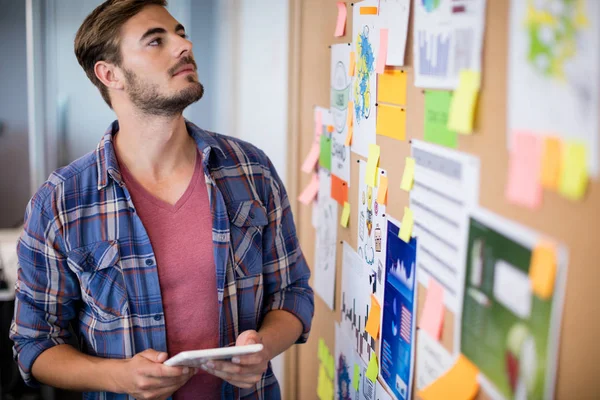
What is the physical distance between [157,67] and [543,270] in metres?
1.17

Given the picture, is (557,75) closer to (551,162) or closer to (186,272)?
(551,162)

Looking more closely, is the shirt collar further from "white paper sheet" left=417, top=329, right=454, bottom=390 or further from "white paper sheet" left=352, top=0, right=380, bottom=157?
"white paper sheet" left=417, top=329, right=454, bottom=390

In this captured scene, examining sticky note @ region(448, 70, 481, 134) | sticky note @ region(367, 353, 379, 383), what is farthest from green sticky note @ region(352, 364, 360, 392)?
sticky note @ region(448, 70, 481, 134)

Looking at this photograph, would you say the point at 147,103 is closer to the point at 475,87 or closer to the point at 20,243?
the point at 20,243

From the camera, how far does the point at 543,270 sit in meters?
0.83

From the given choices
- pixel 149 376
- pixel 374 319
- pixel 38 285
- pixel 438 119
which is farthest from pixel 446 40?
pixel 38 285

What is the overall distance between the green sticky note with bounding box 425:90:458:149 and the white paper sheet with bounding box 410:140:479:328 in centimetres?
2

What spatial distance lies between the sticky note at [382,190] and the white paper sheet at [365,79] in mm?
115

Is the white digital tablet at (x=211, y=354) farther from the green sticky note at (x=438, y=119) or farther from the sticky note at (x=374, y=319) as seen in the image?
the green sticky note at (x=438, y=119)

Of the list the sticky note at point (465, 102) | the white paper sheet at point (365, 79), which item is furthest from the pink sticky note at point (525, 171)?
the white paper sheet at point (365, 79)

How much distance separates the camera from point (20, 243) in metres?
1.55

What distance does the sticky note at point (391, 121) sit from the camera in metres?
1.32

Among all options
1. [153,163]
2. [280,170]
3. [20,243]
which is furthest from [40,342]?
[280,170]

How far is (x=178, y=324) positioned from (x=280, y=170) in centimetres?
118
